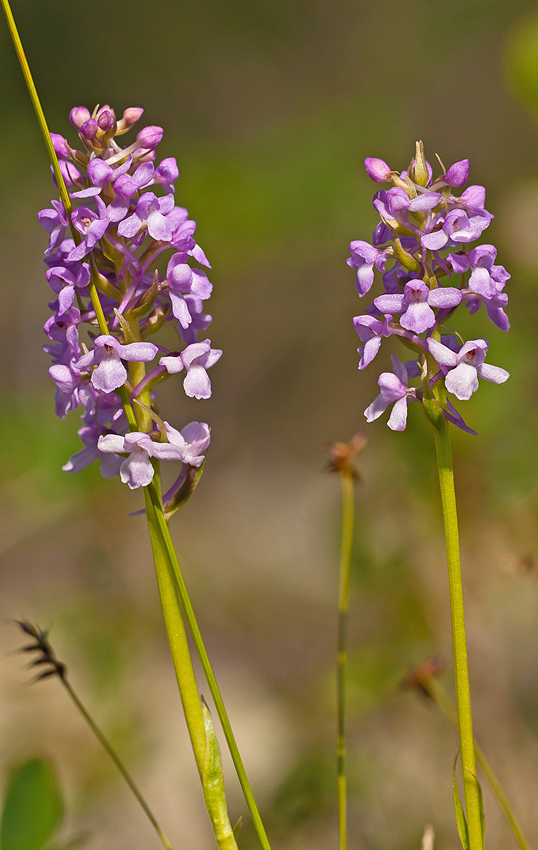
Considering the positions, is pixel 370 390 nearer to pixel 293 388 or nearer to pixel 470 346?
pixel 293 388

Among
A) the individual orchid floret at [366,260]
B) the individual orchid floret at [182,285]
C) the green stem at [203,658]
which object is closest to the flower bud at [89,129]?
the individual orchid floret at [182,285]

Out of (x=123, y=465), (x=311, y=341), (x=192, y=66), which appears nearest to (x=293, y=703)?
(x=123, y=465)

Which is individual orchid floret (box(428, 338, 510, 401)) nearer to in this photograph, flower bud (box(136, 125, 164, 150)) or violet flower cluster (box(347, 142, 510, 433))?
violet flower cluster (box(347, 142, 510, 433))

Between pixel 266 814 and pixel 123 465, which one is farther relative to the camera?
pixel 266 814

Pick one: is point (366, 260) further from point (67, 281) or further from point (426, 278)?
point (67, 281)

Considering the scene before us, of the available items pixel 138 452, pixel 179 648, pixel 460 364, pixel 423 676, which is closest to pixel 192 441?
pixel 138 452

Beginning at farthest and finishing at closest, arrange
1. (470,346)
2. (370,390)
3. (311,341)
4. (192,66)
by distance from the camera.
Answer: (192,66), (311,341), (370,390), (470,346)
